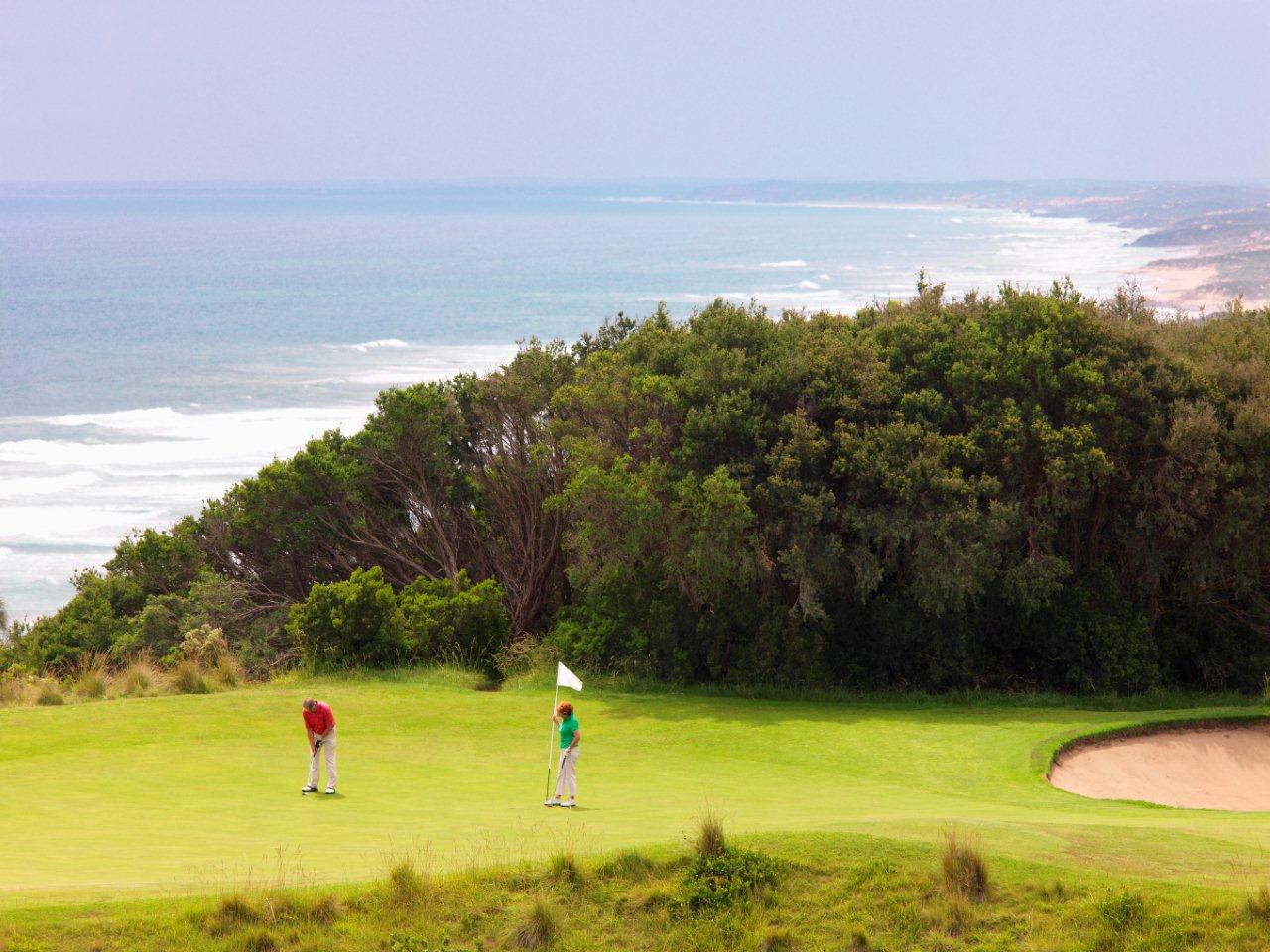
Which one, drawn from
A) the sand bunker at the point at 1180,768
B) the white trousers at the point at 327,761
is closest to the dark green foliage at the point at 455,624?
the white trousers at the point at 327,761

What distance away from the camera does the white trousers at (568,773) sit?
1730 centimetres

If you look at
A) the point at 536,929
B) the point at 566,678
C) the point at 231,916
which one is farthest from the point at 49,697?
the point at 536,929

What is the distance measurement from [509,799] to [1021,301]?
16.7 metres

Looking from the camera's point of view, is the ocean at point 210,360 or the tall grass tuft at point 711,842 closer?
the tall grass tuft at point 711,842

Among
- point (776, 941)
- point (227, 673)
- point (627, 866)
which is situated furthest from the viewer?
point (227, 673)

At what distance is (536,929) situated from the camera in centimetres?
1342

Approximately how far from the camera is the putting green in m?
14.3

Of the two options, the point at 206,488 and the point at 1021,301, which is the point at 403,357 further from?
the point at 1021,301

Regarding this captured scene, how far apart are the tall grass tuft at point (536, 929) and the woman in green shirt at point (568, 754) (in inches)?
149

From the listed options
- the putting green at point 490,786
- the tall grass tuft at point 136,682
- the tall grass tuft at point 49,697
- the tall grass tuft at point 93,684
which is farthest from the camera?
the tall grass tuft at point 136,682

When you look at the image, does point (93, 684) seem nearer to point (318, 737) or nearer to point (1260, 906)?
point (318, 737)

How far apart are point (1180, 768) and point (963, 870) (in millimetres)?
10130

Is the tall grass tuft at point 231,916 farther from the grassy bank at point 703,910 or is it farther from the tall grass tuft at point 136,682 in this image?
the tall grass tuft at point 136,682

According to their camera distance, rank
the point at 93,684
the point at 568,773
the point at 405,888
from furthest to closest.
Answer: the point at 93,684 → the point at 568,773 → the point at 405,888
